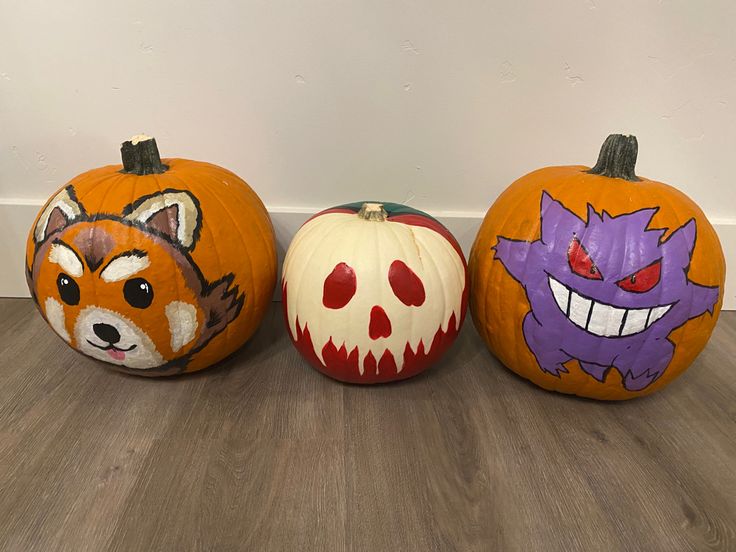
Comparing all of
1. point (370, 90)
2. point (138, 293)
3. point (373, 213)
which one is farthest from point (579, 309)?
point (138, 293)

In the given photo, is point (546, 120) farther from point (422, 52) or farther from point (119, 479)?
point (119, 479)

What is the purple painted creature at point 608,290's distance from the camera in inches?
33.9

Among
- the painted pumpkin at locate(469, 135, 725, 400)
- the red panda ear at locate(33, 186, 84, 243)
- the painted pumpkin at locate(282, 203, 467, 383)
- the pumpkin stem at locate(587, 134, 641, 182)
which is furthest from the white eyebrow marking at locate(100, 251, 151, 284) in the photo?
the pumpkin stem at locate(587, 134, 641, 182)

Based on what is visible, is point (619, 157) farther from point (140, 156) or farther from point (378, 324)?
point (140, 156)

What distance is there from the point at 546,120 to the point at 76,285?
42.8 inches

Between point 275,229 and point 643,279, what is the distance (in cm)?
85

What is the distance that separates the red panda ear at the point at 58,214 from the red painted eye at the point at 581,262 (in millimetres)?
877

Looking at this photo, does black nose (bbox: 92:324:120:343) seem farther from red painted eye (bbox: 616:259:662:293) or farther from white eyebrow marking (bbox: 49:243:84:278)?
red painted eye (bbox: 616:259:662:293)

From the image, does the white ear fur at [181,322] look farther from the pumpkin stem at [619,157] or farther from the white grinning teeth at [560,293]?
the pumpkin stem at [619,157]

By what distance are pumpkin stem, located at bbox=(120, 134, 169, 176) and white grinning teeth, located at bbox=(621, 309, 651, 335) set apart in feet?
3.00

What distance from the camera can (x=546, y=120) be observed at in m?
1.22

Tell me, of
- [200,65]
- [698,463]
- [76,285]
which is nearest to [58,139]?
[200,65]

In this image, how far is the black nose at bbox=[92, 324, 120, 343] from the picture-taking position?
92 centimetres

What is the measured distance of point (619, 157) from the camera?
0.95 m
